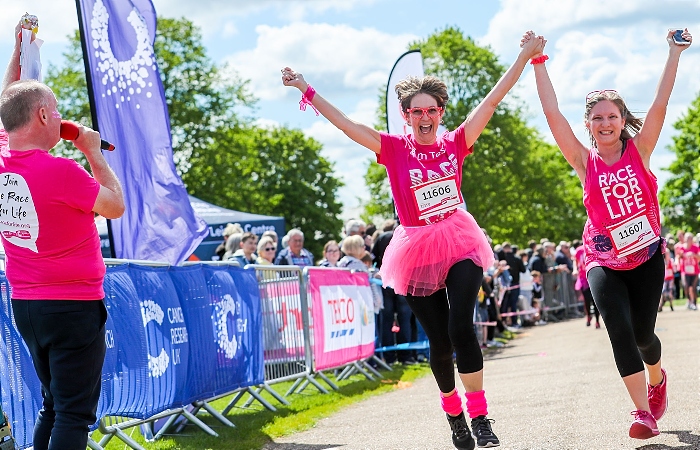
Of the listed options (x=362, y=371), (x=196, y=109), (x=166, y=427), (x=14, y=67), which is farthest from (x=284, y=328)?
(x=196, y=109)

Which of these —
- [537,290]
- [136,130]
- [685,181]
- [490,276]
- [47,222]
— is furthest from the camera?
[685,181]

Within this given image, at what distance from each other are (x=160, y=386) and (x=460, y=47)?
2103 inches

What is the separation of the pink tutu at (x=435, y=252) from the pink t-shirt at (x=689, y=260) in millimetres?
22765

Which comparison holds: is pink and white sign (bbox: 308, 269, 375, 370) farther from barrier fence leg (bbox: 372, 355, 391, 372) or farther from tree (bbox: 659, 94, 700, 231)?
tree (bbox: 659, 94, 700, 231)

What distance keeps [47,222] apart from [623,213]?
3.42 meters

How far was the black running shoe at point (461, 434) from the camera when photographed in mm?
5988

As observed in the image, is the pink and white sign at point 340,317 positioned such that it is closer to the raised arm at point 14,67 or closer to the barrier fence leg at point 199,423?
the barrier fence leg at point 199,423

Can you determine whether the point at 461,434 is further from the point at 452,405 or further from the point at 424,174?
the point at 424,174

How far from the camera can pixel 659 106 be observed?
20.5ft

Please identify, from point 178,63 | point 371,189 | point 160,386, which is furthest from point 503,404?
point 371,189

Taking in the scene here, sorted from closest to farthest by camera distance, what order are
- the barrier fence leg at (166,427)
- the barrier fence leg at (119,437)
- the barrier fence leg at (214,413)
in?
1. the barrier fence leg at (119,437)
2. the barrier fence leg at (166,427)
3. the barrier fence leg at (214,413)

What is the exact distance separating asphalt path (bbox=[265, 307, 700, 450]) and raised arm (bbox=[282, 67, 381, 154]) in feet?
6.81

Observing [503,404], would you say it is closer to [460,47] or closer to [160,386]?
[160,386]

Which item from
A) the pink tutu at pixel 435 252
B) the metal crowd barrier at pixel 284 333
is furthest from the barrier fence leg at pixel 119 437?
the pink tutu at pixel 435 252
